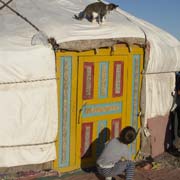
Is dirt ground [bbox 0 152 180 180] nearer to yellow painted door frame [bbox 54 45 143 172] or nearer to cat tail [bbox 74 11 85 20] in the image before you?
yellow painted door frame [bbox 54 45 143 172]

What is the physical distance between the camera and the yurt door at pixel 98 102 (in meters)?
7.07

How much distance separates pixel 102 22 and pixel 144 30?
853 mm

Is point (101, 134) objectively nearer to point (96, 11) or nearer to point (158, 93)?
point (158, 93)

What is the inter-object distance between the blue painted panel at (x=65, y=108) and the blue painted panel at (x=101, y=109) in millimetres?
294

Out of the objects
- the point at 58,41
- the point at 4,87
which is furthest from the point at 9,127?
the point at 58,41

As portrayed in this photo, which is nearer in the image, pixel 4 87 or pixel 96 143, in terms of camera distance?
pixel 4 87

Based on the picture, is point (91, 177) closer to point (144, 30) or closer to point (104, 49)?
point (104, 49)

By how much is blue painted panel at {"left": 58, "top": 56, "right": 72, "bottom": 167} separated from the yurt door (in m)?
0.17

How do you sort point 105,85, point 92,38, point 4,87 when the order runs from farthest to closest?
point 105,85, point 92,38, point 4,87

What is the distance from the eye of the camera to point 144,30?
7684 millimetres

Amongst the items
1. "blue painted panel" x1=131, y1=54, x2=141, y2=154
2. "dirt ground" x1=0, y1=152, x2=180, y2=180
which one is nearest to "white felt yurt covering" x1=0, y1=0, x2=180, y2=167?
"dirt ground" x1=0, y1=152, x2=180, y2=180

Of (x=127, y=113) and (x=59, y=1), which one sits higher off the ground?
(x=59, y=1)

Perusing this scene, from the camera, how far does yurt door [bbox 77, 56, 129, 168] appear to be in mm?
7074

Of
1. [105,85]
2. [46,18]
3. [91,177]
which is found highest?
[46,18]
